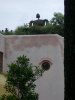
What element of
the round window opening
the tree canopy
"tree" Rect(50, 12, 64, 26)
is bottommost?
the round window opening

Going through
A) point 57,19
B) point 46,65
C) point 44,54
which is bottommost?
point 46,65

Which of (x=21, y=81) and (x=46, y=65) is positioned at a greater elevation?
(x=21, y=81)

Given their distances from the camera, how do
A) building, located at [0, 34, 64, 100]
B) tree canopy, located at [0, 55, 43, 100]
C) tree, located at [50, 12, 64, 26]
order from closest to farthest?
tree canopy, located at [0, 55, 43, 100] < building, located at [0, 34, 64, 100] < tree, located at [50, 12, 64, 26]

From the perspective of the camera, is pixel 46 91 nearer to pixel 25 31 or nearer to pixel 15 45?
pixel 15 45

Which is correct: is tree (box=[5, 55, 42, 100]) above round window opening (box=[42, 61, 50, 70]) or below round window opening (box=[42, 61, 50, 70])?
above

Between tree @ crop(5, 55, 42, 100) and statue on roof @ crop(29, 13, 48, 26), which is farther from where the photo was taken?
statue on roof @ crop(29, 13, 48, 26)

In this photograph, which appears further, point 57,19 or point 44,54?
point 57,19

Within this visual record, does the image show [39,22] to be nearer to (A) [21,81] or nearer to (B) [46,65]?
(B) [46,65]

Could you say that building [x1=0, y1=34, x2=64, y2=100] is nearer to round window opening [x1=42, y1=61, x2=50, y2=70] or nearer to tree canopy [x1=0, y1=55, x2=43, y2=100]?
round window opening [x1=42, y1=61, x2=50, y2=70]

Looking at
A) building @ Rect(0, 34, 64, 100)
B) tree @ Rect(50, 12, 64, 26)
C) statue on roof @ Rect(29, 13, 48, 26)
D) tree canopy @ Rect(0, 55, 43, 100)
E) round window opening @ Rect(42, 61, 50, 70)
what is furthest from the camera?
tree @ Rect(50, 12, 64, 26)

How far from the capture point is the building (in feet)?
65.4

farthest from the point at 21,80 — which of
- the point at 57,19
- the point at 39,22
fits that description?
the point at 57,19

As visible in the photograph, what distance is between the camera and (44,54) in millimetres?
19984

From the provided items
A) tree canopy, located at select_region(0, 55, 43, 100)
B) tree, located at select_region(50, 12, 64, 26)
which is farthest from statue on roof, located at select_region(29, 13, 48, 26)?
tree canopy, located at select_region(0, 55, 43, 100)
